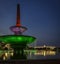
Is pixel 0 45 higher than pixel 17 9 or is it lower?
lower

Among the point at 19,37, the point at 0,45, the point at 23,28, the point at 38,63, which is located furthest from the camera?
the point at 0,45

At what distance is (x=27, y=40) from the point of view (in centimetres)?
439

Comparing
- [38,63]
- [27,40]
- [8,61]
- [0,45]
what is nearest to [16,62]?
[8,61]

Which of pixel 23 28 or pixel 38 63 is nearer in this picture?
pixel 38 63

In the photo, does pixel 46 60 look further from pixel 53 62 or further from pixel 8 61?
pixel 8 61

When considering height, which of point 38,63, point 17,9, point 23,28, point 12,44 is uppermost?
point 17,9

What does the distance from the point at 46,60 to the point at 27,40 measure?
3.33 ft

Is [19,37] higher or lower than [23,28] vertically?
lower

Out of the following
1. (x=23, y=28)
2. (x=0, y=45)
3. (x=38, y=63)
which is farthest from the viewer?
(x=0, y=45)

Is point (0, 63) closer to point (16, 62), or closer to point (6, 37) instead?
point (16, 62)

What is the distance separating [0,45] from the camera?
19.9m

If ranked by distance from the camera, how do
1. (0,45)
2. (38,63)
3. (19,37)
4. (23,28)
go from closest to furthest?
(38,63), (19,37), (23,28), (0,45)

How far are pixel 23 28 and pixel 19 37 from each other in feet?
42.8

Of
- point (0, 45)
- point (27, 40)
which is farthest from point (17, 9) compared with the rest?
point (27, 40)
